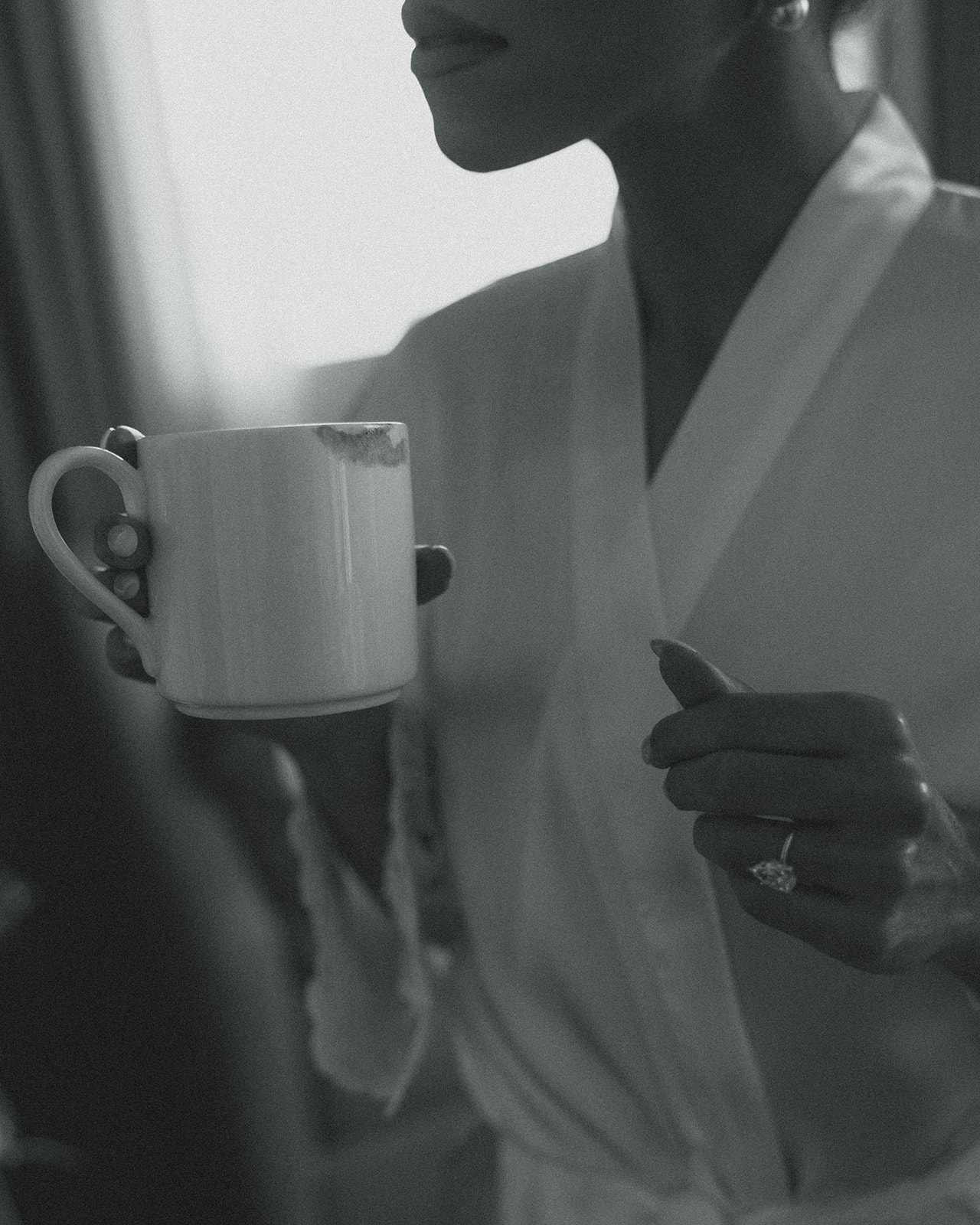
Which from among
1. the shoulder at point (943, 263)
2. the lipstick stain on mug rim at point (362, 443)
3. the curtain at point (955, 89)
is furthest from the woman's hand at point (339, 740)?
the curtain at point (955, 89)

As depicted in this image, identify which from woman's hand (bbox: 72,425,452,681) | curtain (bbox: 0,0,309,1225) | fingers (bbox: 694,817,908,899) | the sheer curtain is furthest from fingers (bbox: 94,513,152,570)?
the sheer curtain

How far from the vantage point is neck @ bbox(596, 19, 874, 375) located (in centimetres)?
74

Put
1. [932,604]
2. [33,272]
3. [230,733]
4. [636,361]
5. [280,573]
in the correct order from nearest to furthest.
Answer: [280,573]
[932,604]
[636,361]
[33,272]
[230,733]

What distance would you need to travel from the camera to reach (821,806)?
1.55 feet

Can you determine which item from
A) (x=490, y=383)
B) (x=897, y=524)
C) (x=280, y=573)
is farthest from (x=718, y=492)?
(x=280, y=573)

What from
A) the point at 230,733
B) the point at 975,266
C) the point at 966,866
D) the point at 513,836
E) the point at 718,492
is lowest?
the point at 230,733

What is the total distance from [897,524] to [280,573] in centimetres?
37

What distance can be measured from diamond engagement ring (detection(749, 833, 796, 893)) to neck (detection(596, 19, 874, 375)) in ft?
1.29

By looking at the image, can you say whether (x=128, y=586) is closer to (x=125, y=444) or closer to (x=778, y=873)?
(x=125, y=444)

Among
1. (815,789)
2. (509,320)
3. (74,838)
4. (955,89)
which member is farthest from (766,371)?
(955,89)

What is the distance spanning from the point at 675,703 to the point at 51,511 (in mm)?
362

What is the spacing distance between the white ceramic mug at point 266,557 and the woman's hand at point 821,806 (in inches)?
4.7

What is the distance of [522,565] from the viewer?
81 centimetres

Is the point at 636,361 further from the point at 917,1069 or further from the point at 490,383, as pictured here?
the point at 917,1069
